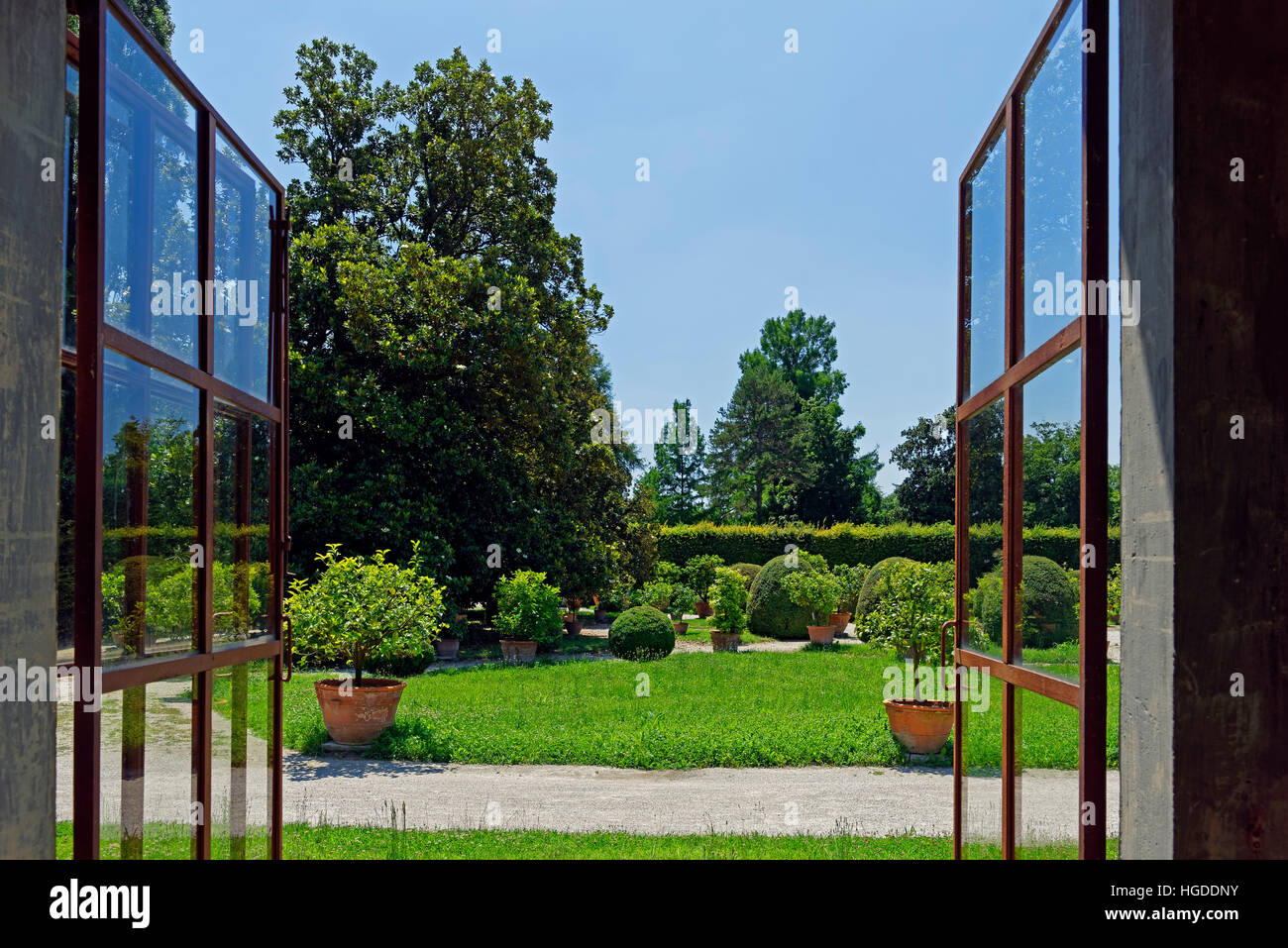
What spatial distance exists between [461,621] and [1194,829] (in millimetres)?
15726

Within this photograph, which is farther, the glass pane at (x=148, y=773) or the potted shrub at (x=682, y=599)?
the potted shrub at (x=682, y=599)

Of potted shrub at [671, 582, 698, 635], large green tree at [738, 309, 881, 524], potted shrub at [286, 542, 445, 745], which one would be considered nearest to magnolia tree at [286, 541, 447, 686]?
potted shrub at [286, 542, 445, 745]

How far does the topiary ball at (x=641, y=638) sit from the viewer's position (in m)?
15.2

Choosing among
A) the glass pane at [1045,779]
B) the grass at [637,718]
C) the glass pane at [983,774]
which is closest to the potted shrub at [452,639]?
the grass at [637,718]

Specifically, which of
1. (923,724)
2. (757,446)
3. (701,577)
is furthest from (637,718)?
(757,446)

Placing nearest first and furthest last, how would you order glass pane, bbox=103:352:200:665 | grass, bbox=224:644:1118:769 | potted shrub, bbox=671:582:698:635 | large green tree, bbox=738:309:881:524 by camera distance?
glass pane, bbox=103:352:200:665 → grass, bbox=224:644:1118:769 → potted shrub, bbox=671:582:698:635 → large green tree, bbox=738:309:881:524

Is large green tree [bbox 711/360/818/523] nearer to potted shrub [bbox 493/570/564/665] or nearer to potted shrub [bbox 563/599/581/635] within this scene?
potted shrub [bbox 563/599/581/635]

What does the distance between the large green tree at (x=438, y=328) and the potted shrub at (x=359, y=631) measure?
228 inches

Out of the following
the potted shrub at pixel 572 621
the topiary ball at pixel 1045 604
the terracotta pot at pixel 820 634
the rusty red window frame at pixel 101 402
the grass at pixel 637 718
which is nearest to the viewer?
the rusty red window frame at pixel 101 402

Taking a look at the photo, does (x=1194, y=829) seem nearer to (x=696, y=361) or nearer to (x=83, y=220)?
(x=83, y=220)

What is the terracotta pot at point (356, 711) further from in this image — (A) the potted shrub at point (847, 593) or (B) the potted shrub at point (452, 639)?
(A) the potted shrub at point (847, 593)

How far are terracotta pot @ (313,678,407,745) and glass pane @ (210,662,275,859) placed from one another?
5525mm

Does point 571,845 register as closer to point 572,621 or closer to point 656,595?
point 572,621

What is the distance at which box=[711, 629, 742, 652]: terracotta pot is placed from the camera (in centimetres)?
1738
